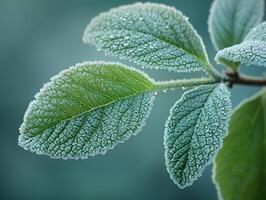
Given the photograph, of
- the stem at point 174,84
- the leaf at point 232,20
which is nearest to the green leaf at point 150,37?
the stem at point 174,84

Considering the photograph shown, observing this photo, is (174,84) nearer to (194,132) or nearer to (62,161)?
(194,132)

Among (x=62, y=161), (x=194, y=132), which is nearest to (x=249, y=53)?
(x=194, y=132)

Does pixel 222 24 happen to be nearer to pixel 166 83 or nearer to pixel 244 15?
pixel 244 15

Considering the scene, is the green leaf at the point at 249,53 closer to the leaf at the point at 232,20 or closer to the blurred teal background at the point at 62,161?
the leaf at the point at 232,20

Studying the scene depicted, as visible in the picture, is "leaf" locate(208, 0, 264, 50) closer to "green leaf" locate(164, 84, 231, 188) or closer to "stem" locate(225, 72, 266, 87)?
"stem" locate(225, 72, 266, 87)

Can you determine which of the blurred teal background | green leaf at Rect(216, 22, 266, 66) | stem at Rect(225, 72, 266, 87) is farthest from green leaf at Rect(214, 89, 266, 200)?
the blurred teal background

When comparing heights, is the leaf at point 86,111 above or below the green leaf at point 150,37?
below
